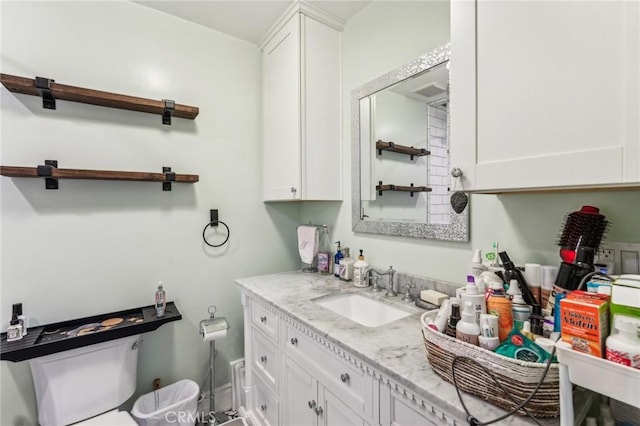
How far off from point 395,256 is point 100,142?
175 centimetres

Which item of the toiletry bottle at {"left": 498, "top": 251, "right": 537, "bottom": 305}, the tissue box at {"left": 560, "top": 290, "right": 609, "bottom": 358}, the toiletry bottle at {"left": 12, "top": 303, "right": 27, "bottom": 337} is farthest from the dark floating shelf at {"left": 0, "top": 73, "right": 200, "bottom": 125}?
the tissue box at {"left": 560, "top": 290, "right": 609, "bottom": 358}

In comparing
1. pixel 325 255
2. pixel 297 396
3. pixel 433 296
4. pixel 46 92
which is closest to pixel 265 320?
pixel 297 396

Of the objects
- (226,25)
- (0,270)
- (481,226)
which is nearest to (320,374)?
(481,226)

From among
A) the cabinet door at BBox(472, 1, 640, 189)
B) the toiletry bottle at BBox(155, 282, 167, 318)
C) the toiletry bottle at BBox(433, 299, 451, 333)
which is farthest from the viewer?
the toiletry bottle at BBox(155, 282, 167, 318)

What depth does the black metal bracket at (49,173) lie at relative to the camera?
1.34m

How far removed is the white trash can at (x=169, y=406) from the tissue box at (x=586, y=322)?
1749 millimetres

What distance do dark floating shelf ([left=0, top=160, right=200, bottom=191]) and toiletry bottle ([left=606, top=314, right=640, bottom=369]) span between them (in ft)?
6.00

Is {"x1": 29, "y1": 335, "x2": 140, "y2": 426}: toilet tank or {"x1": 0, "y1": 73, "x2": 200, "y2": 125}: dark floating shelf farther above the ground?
{"x1": 0, "y1": 73, "x2": 200, "y2": 125}: dark floating shelf

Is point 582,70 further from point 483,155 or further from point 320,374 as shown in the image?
point 320,374

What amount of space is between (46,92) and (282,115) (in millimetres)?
1189

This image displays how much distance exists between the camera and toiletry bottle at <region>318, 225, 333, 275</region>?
1884 millimetres

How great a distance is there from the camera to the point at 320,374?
1.06 meters

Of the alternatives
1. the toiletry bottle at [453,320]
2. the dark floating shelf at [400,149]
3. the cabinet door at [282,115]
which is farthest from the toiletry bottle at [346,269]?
the toiletry bottle at [453,320]

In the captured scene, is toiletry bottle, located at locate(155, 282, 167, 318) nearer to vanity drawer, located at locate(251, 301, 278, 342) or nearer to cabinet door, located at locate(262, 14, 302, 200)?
vanity drawer, located at locate(251, 301, 278, 342)
